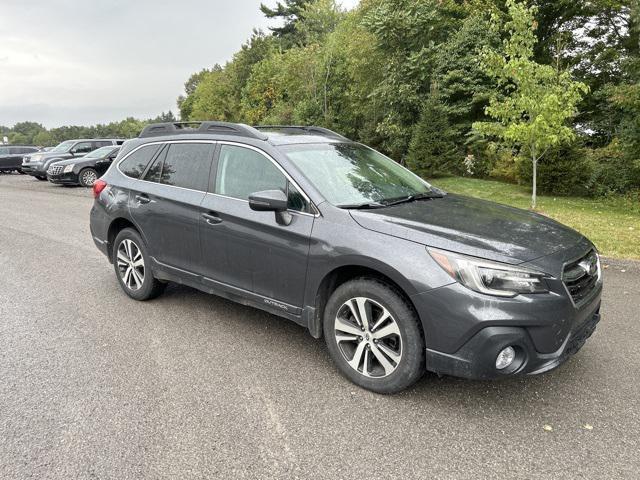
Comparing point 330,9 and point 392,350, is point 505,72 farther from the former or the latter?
point 330,9

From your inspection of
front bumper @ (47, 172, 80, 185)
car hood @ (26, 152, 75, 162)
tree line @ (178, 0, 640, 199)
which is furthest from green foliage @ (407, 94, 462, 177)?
car hood @ (26, 152, 75, 162)

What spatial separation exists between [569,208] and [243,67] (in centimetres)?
4649

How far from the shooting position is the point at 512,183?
1717 centimetres

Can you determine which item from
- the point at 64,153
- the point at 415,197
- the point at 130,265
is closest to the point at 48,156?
the point at 64,153

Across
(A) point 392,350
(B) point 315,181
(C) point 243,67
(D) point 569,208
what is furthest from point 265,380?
(C) point 243,67

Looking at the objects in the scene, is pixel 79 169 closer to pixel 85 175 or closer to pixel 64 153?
pixel 85 175

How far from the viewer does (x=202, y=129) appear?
4.48 meters

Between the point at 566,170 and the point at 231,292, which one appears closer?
the point at 231,292

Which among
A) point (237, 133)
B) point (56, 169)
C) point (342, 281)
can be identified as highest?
point (237, 133)

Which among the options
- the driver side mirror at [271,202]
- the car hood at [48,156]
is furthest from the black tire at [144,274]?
the car hood at [48,156]

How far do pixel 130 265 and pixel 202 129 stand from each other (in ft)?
5.51

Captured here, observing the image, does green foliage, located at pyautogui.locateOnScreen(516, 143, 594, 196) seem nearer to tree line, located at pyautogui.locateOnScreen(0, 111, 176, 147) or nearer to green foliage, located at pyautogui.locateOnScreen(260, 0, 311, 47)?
green foliage, located at pyautogui.locateOnScreen(260, 0, 311, 47)

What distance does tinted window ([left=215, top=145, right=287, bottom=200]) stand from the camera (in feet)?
12.3

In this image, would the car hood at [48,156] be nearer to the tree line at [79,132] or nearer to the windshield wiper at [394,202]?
the windshield wiper at [394,202]
